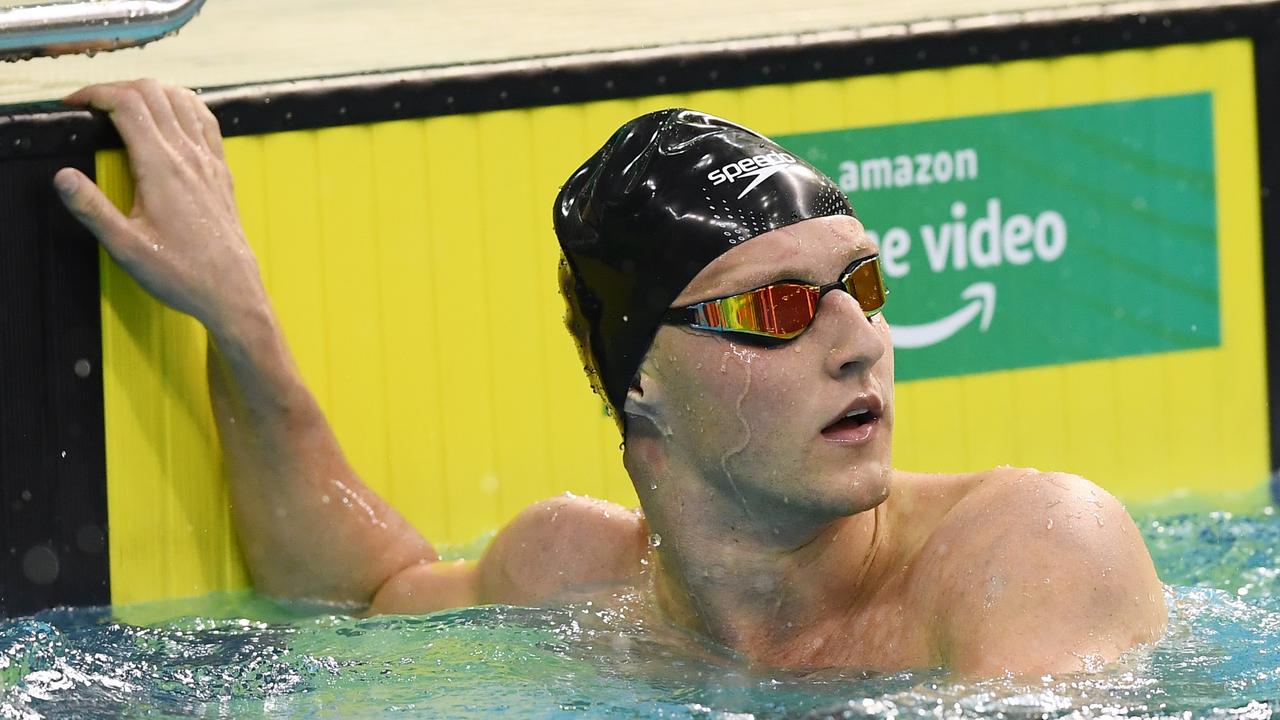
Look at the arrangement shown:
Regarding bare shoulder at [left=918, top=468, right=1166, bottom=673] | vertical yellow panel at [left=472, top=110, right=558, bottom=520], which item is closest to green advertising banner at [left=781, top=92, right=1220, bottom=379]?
vertical yellow panel at [left=472, top=110, right=558, bottom=520]

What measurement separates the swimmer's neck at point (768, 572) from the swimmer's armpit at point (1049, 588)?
0.19 meters

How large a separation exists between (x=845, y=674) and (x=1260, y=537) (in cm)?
142

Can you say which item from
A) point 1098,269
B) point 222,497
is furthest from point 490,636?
point 1098,269

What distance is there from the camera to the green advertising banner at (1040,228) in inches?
141

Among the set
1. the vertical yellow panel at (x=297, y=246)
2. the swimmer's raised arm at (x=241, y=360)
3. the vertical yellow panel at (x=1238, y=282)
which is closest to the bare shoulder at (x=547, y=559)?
the swimmer's raised arm at (x=241, y=360)

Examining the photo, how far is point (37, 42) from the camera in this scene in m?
2.75

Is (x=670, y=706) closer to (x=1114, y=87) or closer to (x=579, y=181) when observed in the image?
(x=579, y=181)

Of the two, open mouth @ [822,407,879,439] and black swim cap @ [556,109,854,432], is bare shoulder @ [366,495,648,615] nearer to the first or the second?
black swim cap @ [556,109,854,432]

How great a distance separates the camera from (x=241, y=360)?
2.99 metres

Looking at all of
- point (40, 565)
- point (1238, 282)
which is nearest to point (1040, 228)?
point (1238, 282)

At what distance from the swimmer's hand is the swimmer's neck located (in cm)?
91

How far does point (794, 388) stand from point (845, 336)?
9 cm

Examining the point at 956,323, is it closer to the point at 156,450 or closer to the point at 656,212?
the point at 656,212

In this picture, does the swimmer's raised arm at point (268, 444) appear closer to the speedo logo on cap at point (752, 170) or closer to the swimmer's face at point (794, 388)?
the swimmer's face at point (794, 388)
